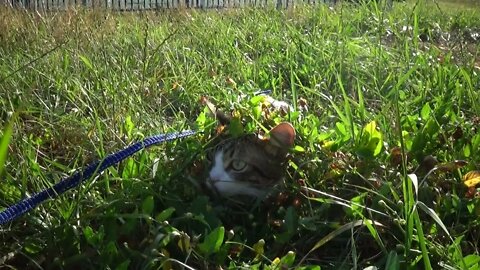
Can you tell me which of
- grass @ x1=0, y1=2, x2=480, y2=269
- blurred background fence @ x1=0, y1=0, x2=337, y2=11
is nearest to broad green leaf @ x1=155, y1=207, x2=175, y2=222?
grass @ x1=0, y1=2, x2=480, y2=269

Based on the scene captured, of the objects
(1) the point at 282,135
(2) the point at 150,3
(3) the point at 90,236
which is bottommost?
(2) the point at 150,3

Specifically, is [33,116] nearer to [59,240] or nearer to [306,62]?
[59,240]

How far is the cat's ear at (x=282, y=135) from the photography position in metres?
1.20

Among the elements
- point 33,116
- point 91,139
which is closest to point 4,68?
point 33,116

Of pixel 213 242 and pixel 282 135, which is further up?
pixel 282 135

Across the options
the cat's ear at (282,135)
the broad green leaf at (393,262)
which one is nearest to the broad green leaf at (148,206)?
the cat's ear at (282,135)

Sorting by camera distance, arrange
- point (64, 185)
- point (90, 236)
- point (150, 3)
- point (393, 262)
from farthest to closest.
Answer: point (150, 3)
point (64, 185)
point (90, 236)
point (393, 262)

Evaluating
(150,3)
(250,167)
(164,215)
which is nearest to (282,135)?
(250,167)

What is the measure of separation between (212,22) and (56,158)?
230cm

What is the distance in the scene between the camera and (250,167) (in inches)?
48.5

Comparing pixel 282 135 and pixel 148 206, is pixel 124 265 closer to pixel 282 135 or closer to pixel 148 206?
pixel 148 206

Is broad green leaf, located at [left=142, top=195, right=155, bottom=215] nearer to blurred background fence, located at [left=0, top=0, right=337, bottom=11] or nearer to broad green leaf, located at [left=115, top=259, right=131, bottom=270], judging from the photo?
broad green leaf, located at [left=115, top=259, right=131, bottom=270]

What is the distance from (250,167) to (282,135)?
93mm

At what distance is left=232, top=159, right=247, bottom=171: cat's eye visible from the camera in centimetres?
123
